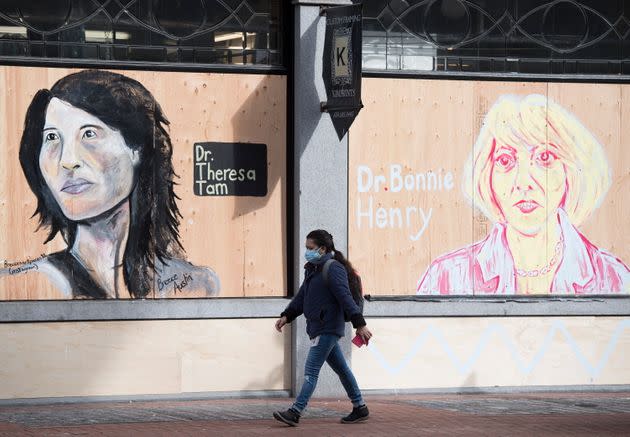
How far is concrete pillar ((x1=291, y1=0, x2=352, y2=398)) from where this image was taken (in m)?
13.4

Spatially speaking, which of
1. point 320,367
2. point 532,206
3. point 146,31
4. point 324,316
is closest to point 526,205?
point 532,206

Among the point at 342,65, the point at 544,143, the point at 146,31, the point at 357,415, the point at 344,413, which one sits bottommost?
the point at 344,413

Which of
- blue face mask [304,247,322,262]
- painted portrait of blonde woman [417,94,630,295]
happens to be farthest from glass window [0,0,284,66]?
blue face mask [304,247,322,262]

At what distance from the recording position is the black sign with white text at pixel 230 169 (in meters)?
13.3

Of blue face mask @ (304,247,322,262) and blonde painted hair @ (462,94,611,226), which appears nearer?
blue face mask @ (304,247,322,262)

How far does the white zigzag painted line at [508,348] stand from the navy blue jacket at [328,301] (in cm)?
241

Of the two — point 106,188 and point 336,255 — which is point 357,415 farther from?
point 106,188

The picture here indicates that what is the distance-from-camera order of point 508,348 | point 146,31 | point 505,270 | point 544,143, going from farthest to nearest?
point 544,143
point 505,270
point 508,348
point 146,31

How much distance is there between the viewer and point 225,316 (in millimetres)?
13250

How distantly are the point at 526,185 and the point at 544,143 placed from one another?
54cm

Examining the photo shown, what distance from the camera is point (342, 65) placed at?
1291cm

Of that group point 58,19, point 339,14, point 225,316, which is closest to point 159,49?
point 58,19

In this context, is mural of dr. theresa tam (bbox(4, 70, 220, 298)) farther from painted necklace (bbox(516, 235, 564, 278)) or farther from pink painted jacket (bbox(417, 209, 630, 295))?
painted necklace (bbox(516, 235, 564, 278))

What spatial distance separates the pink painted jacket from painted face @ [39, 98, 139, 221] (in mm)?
3581
